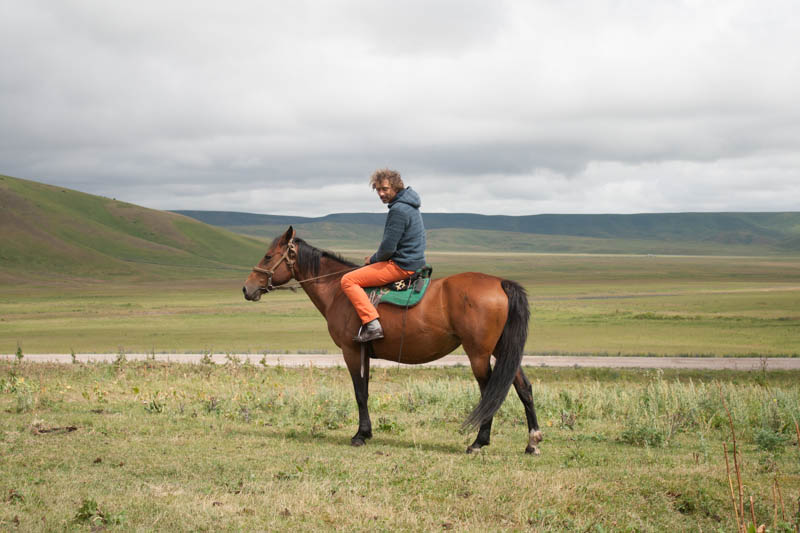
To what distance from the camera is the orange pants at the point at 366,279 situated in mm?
8938

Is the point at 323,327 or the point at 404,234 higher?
the point at 404,234

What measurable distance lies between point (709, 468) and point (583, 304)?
55.1 metres

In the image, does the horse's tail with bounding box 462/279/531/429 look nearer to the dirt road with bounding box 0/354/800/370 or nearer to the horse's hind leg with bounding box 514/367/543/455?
the horse's hind leg with bounding box 514/367/543/455

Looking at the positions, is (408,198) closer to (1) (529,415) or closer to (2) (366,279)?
(2) (366,279)

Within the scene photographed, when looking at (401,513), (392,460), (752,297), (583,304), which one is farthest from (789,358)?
(752,297)

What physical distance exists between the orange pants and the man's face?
0.88m

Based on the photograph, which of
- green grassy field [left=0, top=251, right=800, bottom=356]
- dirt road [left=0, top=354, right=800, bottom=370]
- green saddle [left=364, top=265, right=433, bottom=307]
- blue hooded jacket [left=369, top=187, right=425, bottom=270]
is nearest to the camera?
blue hooded jacket [left=369, top=187, right=425, bottom=270]

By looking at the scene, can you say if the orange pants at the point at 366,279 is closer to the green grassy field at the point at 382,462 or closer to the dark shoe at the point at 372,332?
the dark shoe at the point at 372,332

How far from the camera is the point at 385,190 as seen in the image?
896 centimetres

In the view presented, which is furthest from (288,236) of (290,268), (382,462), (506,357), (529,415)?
(529,415)

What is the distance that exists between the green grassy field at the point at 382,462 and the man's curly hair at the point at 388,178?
136 inches

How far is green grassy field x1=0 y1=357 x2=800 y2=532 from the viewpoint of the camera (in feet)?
19.2

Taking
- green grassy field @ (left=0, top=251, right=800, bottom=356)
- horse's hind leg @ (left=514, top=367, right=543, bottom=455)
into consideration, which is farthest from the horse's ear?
green grassy field @ (left=0, top=251, right=800, bottom=356)

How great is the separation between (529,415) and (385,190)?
11.4 ft
